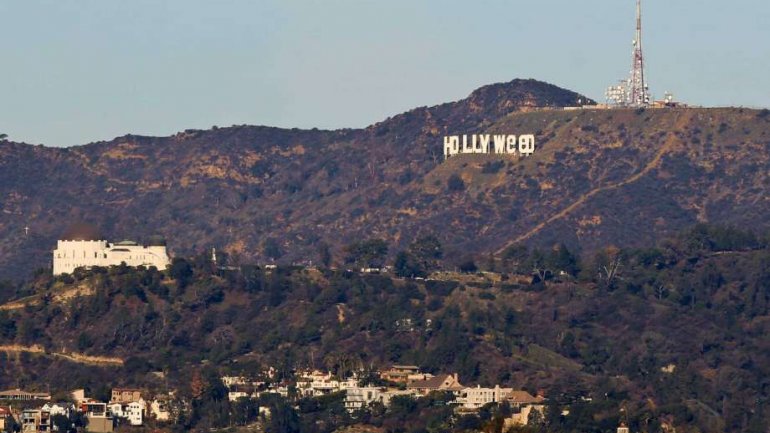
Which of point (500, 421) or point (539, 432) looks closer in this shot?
point (500, 421)
